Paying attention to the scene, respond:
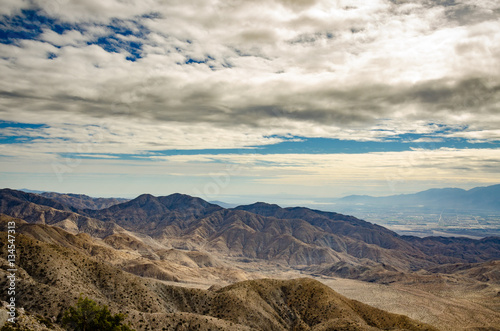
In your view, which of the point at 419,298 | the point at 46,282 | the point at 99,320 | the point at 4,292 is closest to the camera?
the point at 99,320

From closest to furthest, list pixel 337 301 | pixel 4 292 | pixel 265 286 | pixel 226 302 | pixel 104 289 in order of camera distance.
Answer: pixel 4 292 → pixel 104 289 → pixel 226 302 → pixel 337 301 → pixel 265 286

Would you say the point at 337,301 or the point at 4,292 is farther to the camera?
the point at 337,301

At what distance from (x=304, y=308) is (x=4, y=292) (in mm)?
78028

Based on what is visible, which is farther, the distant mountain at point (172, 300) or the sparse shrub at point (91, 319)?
the distant mountain at point (172, 300)

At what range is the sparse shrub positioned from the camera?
54188 millimetres

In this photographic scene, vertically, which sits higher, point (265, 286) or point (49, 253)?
point (49, 253)

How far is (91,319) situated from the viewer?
55.8m

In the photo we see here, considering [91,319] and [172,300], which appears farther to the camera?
[172,300]

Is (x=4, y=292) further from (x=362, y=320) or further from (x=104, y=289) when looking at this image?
(x=362, y=320)

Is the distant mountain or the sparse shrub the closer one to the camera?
the sparse shrub

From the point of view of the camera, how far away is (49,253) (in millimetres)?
83188

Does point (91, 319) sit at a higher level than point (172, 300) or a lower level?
higher

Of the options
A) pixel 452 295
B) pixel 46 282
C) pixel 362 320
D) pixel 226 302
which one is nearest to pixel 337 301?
pixel 362 320

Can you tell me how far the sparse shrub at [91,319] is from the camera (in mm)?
54188
